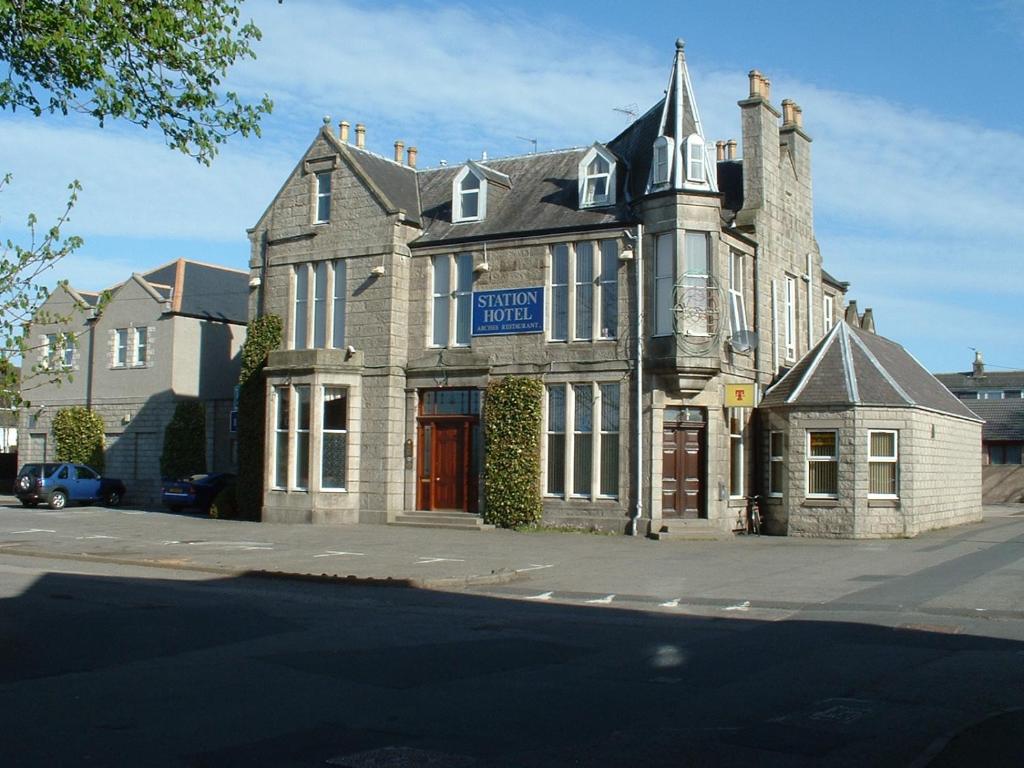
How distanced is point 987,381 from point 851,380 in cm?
5481

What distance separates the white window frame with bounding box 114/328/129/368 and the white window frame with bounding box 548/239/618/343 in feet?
64.4

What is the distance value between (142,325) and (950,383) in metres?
56.3

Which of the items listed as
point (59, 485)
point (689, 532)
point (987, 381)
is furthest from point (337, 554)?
point (987, 381)

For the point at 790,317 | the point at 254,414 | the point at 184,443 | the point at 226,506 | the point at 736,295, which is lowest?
the point at 226,506

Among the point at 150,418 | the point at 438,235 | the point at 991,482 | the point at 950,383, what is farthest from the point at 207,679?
the point at 950,383

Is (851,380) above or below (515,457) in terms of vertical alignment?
above

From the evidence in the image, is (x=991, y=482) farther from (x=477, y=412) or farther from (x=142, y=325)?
(x=142, y=325)

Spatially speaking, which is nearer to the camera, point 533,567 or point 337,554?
point 533,567

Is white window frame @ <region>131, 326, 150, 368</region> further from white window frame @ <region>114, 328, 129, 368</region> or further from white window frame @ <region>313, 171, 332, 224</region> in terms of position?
white window frame @ <region>313, 171, 332, 224</region>

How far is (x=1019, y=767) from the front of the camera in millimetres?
6516

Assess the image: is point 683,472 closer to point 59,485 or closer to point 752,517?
point 752,517

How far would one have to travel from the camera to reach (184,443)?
37.6 m

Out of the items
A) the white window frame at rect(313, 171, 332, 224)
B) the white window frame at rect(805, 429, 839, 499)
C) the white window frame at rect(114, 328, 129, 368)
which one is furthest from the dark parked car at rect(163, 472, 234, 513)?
the white window frame at rect(805, 429, 839, 499)

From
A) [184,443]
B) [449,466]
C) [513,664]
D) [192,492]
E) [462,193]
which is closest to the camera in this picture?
[513,664]
